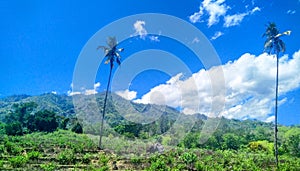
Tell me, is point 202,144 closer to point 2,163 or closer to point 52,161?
point 52,161

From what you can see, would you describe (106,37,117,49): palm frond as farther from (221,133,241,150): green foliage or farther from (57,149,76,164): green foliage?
(221,133,241,150): green foliage

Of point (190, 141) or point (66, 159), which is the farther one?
point (190, 141)

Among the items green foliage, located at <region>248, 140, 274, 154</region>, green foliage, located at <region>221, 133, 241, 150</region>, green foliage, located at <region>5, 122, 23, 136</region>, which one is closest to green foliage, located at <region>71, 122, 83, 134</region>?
green foliage, located at <region>5, 122, 23, 136</region>

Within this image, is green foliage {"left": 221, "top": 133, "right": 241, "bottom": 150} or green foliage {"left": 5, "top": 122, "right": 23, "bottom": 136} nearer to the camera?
green foliage {"left": 5, "top": 122, "right": 23, "bottom": 136}

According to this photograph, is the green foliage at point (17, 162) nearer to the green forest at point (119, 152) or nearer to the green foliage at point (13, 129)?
the green forest at point (119, 152)

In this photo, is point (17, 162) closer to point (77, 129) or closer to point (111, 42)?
point (111, 42)

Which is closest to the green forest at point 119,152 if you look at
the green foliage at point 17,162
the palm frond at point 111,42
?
the green foliage at point 17,162

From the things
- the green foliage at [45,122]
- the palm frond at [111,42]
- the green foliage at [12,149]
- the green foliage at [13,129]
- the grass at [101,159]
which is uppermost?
the palm frond at [111,42]

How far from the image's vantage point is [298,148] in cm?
4619

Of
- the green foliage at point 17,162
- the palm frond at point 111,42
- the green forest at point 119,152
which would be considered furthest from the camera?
the palm frond at point 111,42

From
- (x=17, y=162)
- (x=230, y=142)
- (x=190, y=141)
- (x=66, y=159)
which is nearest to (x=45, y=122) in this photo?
(x=190, y=141)

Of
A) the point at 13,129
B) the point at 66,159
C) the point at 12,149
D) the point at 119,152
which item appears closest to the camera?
the point at 66,159

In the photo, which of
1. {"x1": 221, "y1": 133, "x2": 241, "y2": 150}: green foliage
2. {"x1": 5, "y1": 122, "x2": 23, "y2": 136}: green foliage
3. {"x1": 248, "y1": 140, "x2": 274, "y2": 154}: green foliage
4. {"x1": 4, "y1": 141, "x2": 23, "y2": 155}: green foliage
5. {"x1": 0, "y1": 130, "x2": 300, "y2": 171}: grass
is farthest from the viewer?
A: {"x1": 221, "y1": 133, "x2": 241, "y2": 150}: green foliage

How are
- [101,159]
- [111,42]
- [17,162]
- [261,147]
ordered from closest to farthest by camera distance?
[17,162]
[101,159]
[111,42]
[261,147]
